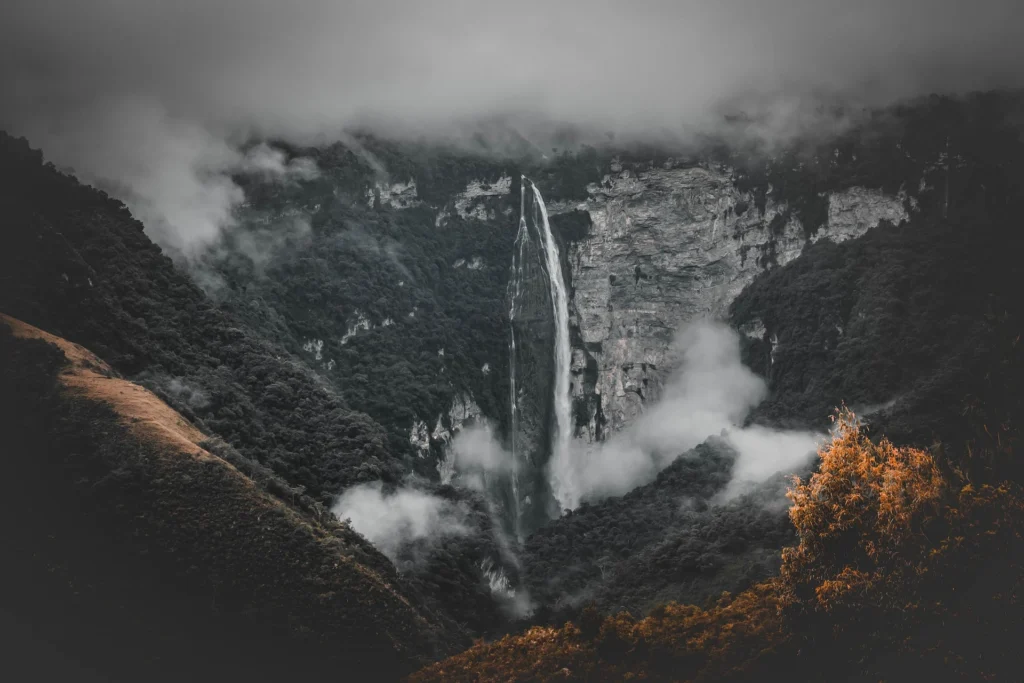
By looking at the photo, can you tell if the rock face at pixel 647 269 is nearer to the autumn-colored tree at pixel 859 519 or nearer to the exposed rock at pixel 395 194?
the exposed rock at pixel 395 194

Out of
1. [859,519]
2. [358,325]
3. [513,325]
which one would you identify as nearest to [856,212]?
[513,325]

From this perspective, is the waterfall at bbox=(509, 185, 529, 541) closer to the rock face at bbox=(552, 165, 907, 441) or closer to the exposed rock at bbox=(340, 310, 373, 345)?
the rock face at bbox=(552, 165, 907, 441)

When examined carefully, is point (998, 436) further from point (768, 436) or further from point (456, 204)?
point (456, 204)

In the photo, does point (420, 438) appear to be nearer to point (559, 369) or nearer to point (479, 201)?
point (559, 369)

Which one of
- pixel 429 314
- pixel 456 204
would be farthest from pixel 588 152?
pixel 429 314

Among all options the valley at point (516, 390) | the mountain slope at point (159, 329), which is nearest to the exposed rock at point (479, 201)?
the valley at point (516, 390)

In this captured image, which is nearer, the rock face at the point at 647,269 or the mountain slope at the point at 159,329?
the mountain slope at the point at 159,329
